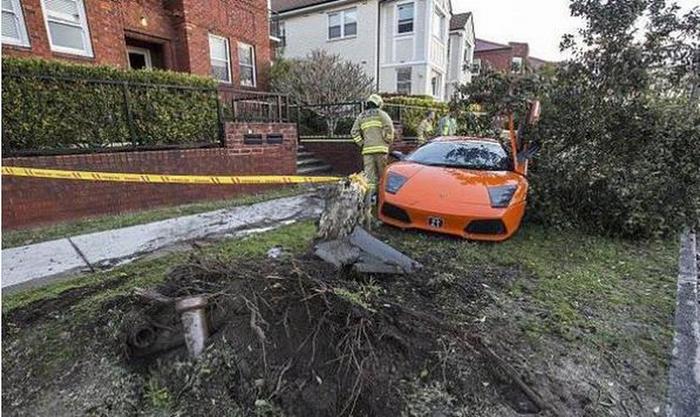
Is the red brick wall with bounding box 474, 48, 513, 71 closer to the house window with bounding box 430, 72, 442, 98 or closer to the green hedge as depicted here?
the house window with bounding box 430, 72, 442, 98

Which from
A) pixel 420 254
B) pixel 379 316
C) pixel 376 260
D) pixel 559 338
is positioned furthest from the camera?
pixel 420 254

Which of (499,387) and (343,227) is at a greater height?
(343,227)

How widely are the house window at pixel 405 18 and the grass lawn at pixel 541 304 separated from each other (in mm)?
16814

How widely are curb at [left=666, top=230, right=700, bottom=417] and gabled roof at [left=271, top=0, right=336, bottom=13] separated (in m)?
20.3

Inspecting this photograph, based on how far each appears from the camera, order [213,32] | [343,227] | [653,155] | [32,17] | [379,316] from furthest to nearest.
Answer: [213,32] < [32,17] < [653,155] < [343,227] < [379,316]

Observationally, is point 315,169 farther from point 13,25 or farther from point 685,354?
point 685,354

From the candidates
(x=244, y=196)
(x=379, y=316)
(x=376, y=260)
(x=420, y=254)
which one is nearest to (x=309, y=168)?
(x=244, y=196)

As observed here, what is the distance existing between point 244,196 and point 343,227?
4.24 m

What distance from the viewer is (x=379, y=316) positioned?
253 cm

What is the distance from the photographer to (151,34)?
1074 cm

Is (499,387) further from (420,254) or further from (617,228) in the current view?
(617,228)

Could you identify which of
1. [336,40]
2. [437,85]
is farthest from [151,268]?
[437,85]

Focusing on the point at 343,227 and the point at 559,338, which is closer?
the point at 559,338

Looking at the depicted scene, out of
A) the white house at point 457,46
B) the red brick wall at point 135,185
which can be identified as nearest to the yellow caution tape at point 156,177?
the red brick wall at point 135,185
